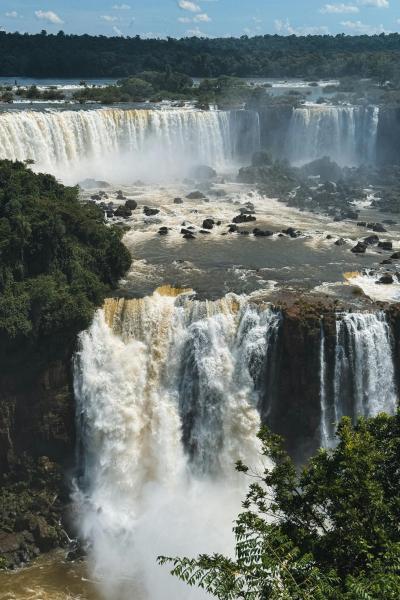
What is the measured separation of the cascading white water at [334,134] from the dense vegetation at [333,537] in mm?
41703

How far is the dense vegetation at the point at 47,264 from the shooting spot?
21.0 m

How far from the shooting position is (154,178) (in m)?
42.3

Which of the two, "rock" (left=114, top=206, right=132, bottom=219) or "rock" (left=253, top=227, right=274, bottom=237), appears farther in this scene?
"rock" (left=114, top=206, right=132, bottom=219)

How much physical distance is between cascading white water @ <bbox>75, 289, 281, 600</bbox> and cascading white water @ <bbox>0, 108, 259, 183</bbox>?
1833cm

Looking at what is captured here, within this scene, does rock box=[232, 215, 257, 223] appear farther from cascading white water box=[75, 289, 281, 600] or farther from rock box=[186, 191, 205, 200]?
cascading white water box=[75, 289, 281, 600]

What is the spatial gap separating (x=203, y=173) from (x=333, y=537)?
3488 cm

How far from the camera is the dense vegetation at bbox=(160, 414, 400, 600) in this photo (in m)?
8.87

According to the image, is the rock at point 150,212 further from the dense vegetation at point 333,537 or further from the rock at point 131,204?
the dense vegetation at point 333,537

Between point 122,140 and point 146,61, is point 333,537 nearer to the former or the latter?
point 122,140

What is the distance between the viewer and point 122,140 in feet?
142

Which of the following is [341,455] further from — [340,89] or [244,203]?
[340,89]

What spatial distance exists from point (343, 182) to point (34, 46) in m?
57.1

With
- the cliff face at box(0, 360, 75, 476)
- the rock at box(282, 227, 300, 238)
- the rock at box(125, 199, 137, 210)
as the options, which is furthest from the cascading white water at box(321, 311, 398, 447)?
the rock at box(125, 199, 137, 210)

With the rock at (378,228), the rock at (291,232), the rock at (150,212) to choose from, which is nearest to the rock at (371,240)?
the rock at (378,228)
